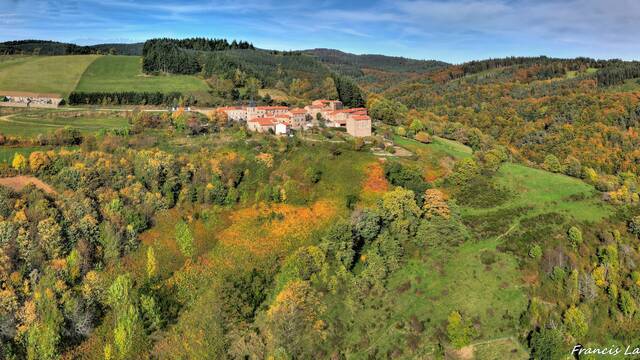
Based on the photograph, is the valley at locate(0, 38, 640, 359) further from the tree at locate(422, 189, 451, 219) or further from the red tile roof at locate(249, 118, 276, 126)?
the tree at locate(422, 189, 451, 219)

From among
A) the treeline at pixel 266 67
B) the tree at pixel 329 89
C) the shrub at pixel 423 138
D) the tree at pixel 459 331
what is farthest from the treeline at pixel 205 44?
the tree at pixel 459 331

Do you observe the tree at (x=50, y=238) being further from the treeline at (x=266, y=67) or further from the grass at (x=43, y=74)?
the treeline at (x=266, y=67)

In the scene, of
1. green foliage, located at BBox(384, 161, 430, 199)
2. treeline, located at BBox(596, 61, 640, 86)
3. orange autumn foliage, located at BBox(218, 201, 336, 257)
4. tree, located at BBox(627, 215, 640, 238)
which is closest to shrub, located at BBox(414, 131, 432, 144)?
green foliage, located at BBox(384, 161, 430, 199)

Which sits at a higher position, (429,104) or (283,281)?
(429,104)

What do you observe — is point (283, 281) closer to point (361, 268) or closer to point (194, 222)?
point (361, 268)

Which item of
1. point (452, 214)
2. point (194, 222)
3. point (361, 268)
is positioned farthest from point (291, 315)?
point (452, 214)

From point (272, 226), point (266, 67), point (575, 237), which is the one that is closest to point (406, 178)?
point (272, 226)
